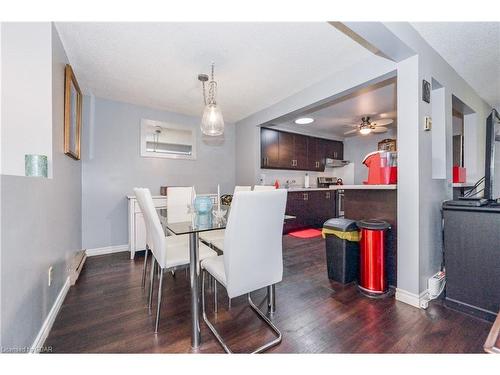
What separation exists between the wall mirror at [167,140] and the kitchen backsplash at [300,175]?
1.42 m

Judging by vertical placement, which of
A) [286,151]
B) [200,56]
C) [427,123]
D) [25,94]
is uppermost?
[200,56]

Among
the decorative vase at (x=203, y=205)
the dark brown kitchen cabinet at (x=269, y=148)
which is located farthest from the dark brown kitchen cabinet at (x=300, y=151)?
the decorative vase at (x=203, y=205)

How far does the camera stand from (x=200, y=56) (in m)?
2.08

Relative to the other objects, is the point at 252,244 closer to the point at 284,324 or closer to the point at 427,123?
the point at 284,324

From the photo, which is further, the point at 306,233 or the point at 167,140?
the point at 306,233

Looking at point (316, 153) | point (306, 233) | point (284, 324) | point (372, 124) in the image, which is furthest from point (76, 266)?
point (372, 124)

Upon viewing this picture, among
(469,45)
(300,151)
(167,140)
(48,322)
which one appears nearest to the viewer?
(48,322)

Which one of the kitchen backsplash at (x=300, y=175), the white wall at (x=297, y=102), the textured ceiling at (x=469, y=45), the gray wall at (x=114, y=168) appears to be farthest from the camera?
the kitchen backsplash at (x=300, y=175)

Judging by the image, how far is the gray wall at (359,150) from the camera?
531 cm

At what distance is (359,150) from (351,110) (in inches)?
86.7

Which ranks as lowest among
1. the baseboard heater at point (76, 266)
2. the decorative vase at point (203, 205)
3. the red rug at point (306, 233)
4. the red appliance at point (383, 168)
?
the red rug at point (306, 233)

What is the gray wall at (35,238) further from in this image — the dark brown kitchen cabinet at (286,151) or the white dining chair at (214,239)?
the dark brown kitchen cabinet at (286,151)

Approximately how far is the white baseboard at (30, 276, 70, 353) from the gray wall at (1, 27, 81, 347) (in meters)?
0.04
